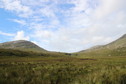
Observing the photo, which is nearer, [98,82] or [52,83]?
[98,82]

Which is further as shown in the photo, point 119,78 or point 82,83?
point 119,78

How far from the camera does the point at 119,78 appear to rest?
773cm

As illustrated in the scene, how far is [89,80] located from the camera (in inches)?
283

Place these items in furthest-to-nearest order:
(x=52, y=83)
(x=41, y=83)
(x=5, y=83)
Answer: (x=52, y=83)
(x=41, y=83)
(x=5, y=83)

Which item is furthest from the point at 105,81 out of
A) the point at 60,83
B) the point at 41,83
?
the point at 41,83

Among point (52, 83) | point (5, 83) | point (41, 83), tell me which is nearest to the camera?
point (5, 83)

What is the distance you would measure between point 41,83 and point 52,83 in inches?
28.6

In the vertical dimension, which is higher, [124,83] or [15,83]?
[15,83]

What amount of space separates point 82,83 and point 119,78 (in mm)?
2367

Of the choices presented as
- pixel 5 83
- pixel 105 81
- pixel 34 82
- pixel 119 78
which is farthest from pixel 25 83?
pixel 119 78

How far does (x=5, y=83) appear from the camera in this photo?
656 centimetres

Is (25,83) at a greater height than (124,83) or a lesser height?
greater

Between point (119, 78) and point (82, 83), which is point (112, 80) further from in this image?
point (82, 83)

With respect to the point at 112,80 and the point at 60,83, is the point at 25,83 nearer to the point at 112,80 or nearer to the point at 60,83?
the point at 60,83
